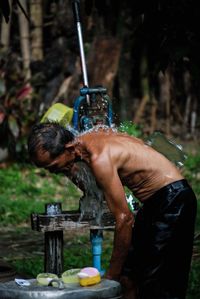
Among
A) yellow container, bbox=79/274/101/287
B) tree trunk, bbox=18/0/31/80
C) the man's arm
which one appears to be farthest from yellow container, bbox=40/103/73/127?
tree trunk, bbox=18/0/31/80

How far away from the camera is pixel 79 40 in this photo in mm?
6957

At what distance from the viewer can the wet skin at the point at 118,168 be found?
5031 mm

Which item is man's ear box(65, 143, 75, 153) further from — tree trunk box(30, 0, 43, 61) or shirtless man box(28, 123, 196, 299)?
tree trunk box(30, 0, 43, 61)

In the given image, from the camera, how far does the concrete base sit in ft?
15.0

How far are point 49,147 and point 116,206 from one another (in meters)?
0.51

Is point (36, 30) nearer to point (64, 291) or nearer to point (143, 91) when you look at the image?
point (143, 91)

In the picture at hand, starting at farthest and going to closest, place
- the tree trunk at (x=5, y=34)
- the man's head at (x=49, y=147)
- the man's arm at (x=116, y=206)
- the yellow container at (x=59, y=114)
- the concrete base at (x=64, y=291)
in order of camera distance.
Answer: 1. the tree trunk at (x=5, y=34)
2. the yellow container at (x=59, y=114)
3. the man's head at (x=49, y=147)
4. the man's arm at (x=116, y=206)
5. the concrete base at (x=64, y=291)

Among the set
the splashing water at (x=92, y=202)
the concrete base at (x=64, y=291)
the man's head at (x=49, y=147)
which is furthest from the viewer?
the splashing water at (x=92, y=202)

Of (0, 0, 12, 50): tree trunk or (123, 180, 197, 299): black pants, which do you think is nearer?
(123, 180, 197, 299): black pants

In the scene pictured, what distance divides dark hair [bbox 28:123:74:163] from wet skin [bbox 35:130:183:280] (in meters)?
0.03

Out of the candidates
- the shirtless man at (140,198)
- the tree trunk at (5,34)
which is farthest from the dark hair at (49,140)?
the tree trunk at (5,34)

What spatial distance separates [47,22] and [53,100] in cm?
209

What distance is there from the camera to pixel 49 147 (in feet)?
16.7

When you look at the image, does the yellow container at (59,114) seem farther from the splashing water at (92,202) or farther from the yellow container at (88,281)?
the yellow container at (88,281)
